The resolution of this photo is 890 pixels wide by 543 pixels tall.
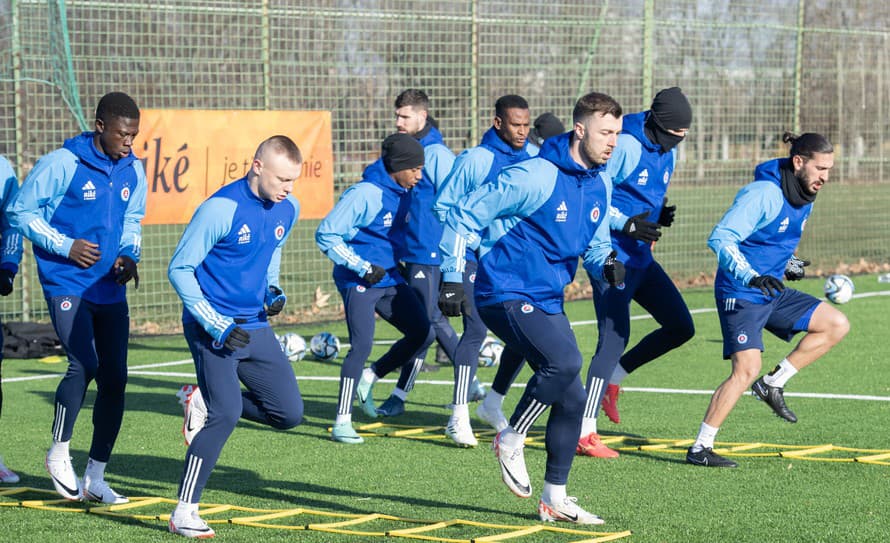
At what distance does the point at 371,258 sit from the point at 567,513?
338 centimetres

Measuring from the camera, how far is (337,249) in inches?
364

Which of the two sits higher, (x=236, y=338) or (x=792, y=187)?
(x=792, y=187)

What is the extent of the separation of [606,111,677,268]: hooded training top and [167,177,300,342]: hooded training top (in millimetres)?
2747

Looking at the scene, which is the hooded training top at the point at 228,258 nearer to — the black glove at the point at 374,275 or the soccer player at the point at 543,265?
the soccer player at the point at 543,265

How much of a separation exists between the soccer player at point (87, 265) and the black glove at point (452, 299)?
175 cm

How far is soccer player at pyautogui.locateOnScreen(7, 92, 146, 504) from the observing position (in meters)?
7.19

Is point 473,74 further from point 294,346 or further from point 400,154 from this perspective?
point 400,154

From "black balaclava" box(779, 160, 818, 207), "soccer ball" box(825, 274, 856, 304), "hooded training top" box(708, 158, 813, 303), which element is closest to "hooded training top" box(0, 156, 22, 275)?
"hooded training top" box(708, 158, 813, 303)

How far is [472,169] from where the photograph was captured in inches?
368

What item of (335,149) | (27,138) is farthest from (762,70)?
(27,138)

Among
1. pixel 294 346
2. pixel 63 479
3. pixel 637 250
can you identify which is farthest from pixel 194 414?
pixel 294 346

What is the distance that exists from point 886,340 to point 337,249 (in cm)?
667

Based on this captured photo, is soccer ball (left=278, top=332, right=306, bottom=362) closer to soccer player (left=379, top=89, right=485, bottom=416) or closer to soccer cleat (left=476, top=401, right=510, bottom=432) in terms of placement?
soccer player (left=379, top=89, right=485, bottom=416)

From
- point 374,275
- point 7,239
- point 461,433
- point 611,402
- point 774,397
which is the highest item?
point 7,239
